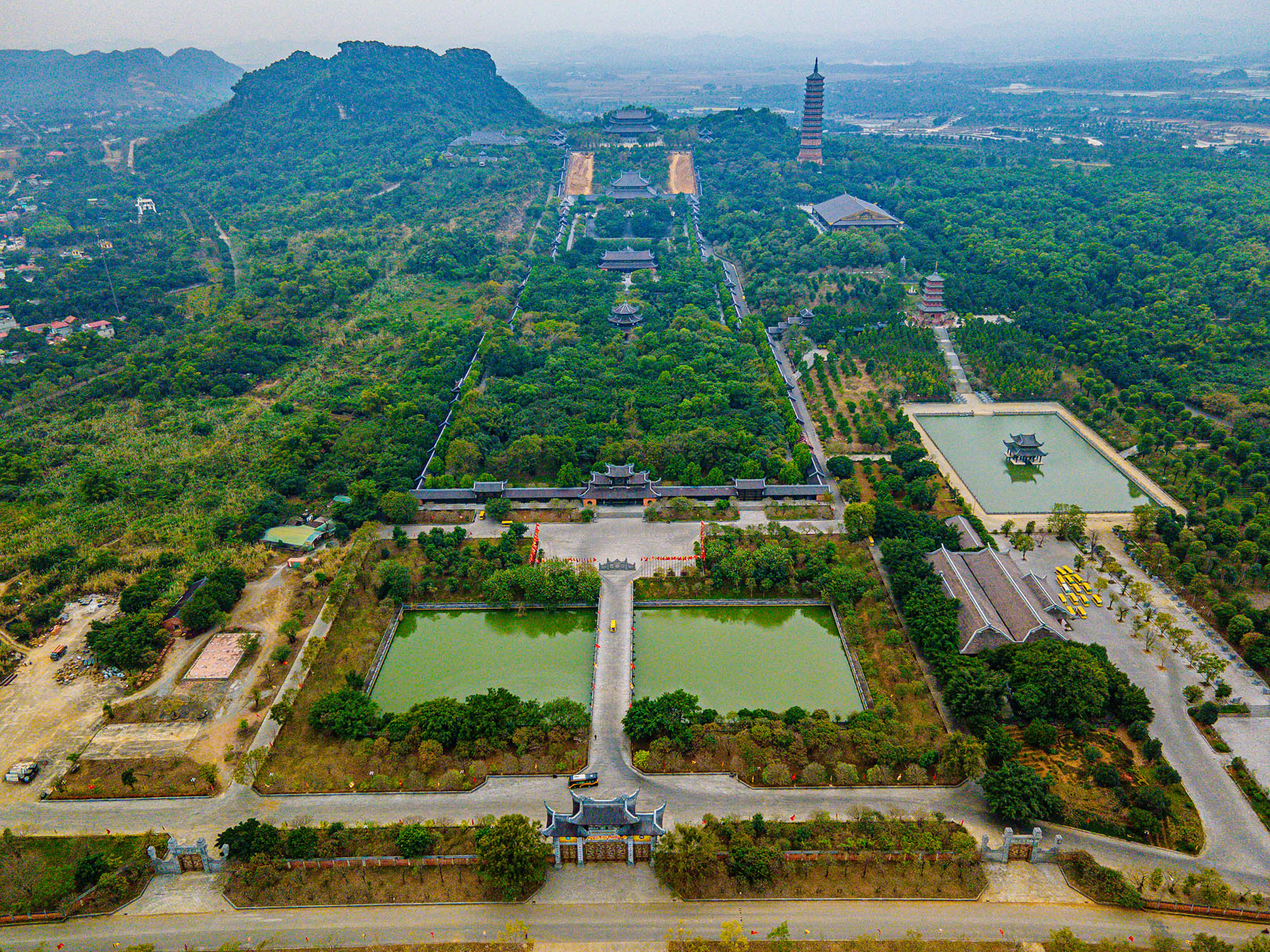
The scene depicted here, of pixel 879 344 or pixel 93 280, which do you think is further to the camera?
pixel 93 280

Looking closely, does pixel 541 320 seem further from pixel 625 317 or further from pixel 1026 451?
pixel 1026 451

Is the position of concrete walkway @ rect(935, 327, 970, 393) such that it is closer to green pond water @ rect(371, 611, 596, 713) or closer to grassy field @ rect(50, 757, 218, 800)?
green pond water @ rect(371, 611, 596, 713)

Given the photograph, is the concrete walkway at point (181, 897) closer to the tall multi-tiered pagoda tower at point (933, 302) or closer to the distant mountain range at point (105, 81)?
the tall multi-tiered pagoda tower at point (933, 302)

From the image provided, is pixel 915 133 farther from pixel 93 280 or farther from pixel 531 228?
pixel 93 280

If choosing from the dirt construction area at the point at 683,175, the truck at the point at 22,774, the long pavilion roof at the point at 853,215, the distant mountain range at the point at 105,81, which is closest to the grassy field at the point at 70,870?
the truck at the point at 22,774

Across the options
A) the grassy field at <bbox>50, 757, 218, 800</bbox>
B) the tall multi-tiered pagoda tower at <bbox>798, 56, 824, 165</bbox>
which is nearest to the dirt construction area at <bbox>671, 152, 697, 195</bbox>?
the tall multi-tiered pagoda tower at <bbox>798, 56, 824, 165</bbox>

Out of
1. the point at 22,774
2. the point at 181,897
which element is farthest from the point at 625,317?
the point at 181,897

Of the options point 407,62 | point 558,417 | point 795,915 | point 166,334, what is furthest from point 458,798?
point 407,62
